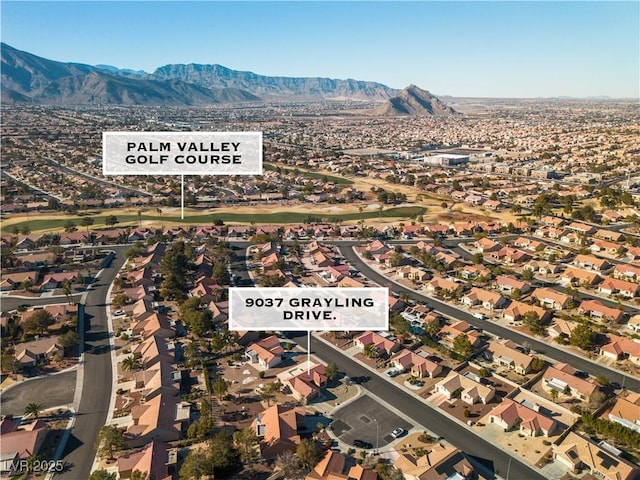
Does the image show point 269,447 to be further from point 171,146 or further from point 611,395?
point 611,395

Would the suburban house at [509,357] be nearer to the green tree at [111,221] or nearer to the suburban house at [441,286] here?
the suburban house at [441,286]

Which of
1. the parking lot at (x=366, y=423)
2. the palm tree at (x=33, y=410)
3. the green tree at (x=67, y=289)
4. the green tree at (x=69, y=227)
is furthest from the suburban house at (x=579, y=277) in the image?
the green tree at (x=69, y=227)

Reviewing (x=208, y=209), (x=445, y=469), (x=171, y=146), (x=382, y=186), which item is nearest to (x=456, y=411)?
(x=445, y=469)

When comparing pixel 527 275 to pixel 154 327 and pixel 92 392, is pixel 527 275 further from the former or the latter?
pixel 92 392

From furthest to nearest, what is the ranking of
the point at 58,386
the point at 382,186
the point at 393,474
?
the point at 382,186 → the point at 58,386 → the point at 393,474

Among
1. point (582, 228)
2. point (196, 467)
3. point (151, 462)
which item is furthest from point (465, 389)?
point (582, 228)
